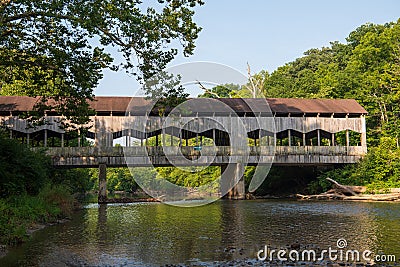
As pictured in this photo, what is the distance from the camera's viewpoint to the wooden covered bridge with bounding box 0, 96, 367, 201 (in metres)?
27.1

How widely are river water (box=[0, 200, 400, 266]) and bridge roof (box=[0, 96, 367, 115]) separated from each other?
46.3ft

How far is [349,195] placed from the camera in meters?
27.3

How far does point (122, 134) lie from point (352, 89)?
71.1ft

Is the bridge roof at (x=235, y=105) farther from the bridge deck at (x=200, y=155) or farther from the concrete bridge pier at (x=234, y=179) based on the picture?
the concrete bridge pier at (x=234, y=179)

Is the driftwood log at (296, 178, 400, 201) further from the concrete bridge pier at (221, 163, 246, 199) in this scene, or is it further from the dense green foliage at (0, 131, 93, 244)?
the dense green foliage at (0, 131, 93, 244)

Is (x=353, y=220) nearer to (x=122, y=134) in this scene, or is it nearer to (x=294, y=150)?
(x=294, y=150)

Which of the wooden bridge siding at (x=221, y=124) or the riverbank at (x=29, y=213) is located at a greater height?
the wooden bridge siding at (x=221, y=124)

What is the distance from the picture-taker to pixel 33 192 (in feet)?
49.9

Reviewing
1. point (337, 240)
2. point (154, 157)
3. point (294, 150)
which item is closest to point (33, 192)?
point (337, 240)

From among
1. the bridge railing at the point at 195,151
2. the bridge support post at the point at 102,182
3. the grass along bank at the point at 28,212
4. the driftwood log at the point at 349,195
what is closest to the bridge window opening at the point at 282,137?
the bridge railing at the point at 195,151

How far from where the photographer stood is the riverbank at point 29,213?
980 cm

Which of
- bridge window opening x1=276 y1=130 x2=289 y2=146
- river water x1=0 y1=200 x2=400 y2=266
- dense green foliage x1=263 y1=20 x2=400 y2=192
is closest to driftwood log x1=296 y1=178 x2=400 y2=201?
dense green foliage x1=263 y1=20 x2=400 y2=192

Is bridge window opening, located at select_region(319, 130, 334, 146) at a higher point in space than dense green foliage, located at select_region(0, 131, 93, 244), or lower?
higher

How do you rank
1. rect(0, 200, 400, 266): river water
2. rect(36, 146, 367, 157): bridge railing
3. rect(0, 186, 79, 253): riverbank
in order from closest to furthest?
rect(0, 200, 400, 266): river water < rect(0, 186, 79, 253): riverbank < rect(36, 146, 367, 157): bridge railing
